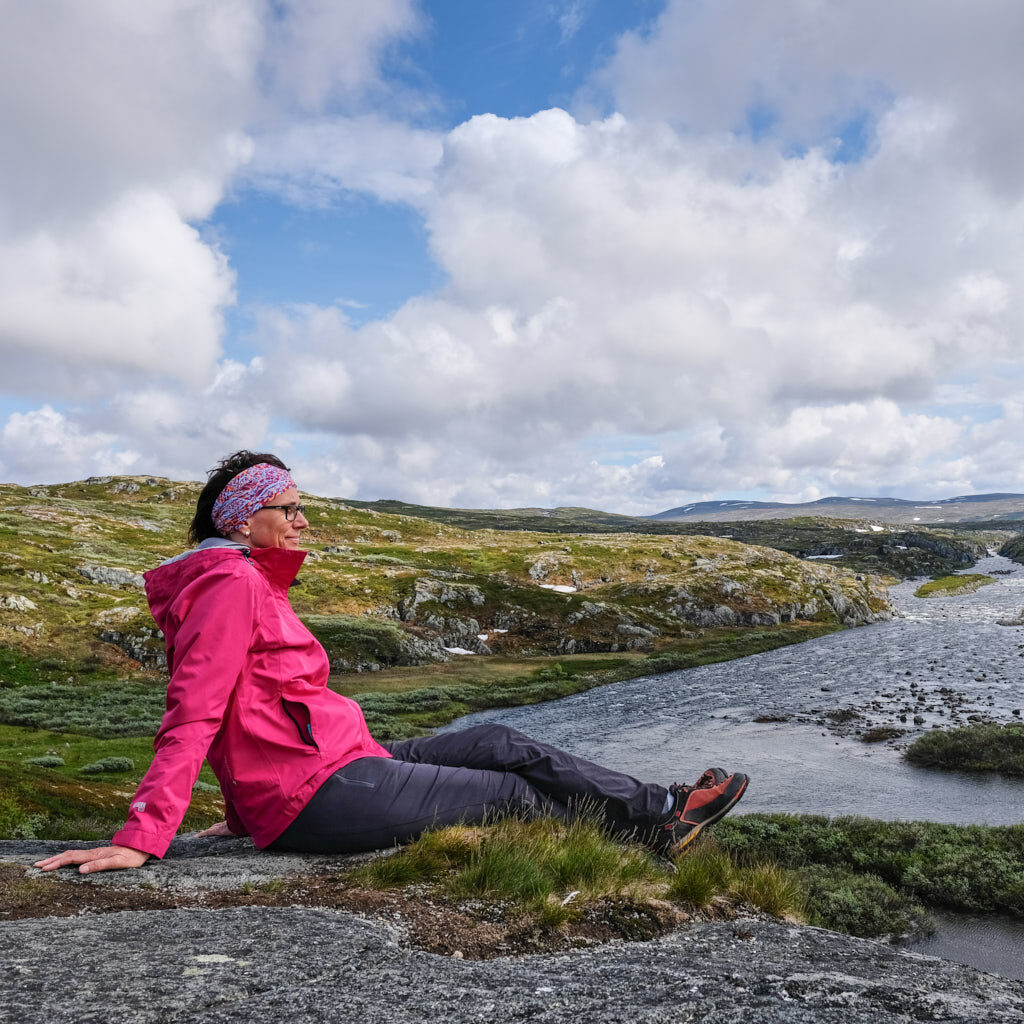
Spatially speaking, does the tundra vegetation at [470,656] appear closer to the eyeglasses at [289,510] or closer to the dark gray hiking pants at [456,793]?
the dark gray hiking pants at [456,793]

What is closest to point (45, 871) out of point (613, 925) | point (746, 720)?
point (613, 925)

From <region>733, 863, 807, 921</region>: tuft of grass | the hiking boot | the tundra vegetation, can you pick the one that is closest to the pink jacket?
the tundra vegetation

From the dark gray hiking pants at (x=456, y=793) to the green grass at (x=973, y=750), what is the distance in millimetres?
23977

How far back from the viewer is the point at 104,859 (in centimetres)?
552

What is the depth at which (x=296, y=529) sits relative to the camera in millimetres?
6637

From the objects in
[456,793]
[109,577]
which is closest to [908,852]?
[456,793]

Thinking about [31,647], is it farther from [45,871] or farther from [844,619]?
[844,619]

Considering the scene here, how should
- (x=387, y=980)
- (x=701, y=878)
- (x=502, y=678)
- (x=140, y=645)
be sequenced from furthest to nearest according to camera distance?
1. (x=502, y=678)
2. (x=140, y=645)
3. (x=701, y=878)
4. (x=387, y=980)

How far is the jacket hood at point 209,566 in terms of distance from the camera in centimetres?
584

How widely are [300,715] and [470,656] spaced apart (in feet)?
194

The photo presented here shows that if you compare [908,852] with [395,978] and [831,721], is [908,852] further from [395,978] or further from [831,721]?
[831,721]

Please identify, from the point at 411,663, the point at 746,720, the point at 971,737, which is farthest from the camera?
the point at 411,663

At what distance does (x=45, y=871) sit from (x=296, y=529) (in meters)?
3.32

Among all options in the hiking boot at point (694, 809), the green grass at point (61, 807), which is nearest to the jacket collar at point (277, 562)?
the hiking boot at point (694, 809)
